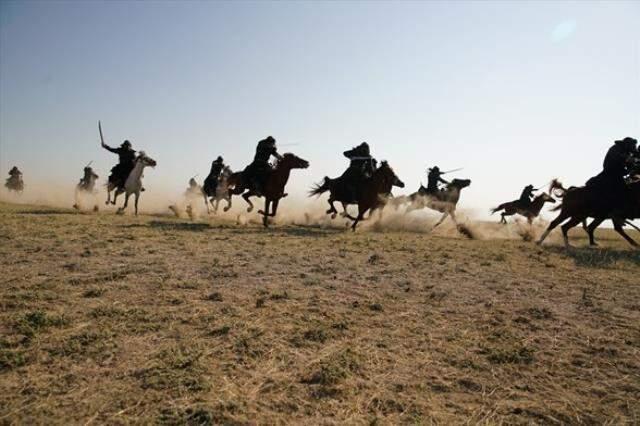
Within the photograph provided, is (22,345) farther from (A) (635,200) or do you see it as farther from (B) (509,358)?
(A) (635,200)

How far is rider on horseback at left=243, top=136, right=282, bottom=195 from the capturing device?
16141mm

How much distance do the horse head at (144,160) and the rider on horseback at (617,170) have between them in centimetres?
1706

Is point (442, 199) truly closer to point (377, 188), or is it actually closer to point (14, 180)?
point (377, 188)

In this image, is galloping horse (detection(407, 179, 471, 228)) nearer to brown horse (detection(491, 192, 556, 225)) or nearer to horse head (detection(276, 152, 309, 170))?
brown horse (detection(491, 192, 556, 225))

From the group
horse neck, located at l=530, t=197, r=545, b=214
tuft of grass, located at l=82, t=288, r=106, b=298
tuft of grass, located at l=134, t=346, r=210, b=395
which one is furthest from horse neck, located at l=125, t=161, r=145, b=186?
horse neck, located at l=530, t=197, r=545, b=214

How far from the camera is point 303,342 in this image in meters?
4.64

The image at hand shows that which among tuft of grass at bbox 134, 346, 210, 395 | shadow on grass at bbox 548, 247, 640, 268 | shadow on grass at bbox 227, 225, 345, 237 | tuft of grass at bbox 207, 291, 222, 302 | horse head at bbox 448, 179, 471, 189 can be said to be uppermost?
horse head at bbox 448, 179, 471, 189

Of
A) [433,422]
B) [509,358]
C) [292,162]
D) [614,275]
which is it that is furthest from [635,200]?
[433,422]

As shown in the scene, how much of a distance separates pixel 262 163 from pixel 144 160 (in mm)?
6475

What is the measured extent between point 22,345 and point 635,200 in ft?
51.9

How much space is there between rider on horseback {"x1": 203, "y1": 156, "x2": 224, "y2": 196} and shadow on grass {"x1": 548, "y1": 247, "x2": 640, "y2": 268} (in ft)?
56.1

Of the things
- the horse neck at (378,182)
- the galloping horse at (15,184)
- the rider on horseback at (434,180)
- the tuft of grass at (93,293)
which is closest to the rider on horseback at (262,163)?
the horse neck at (378,182)

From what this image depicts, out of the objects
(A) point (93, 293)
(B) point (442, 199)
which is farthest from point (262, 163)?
(A) point (93, 293)

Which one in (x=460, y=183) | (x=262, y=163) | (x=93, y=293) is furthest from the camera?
(x=460, y=183)
